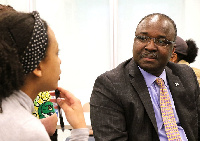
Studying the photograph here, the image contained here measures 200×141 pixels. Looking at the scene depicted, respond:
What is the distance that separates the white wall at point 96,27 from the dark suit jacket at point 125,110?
110 inches

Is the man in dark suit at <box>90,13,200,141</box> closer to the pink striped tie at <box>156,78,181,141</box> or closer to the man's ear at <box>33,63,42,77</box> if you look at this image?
the pink striped tie at <box>156,78,181,141</box>

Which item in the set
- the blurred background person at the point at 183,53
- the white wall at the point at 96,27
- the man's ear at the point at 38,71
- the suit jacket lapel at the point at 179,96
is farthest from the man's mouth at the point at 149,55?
the white wall at the point at 96,27

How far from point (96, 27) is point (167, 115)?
302cm

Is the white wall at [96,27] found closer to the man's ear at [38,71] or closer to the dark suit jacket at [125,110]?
the dark suit jacket at [125,110]

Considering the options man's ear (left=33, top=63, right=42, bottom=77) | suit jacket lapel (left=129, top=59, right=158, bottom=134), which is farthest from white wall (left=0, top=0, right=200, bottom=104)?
man's ear (left=33, top=63, right=42, bottom=77)

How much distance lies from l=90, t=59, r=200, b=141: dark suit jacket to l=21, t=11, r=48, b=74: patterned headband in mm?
689

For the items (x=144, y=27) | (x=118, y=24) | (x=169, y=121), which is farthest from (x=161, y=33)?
(x=118, y=24)

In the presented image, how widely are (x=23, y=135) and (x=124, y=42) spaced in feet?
12.3

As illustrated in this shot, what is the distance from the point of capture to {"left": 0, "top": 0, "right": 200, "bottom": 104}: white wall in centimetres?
446

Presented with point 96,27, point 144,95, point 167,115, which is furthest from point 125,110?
point 96,27

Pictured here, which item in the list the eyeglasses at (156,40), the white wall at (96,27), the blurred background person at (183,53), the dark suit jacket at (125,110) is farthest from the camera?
the white wall at (96,27)

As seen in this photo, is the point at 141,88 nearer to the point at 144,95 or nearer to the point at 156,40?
the point at 144,95

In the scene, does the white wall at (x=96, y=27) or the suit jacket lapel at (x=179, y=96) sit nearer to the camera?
the suit jacket lapel at (x=179, y=96)

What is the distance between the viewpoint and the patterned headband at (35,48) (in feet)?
3.32
